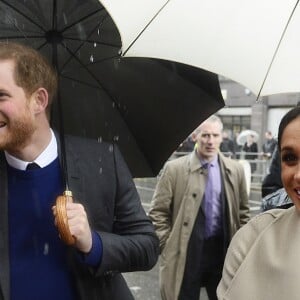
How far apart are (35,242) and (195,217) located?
2.45 m

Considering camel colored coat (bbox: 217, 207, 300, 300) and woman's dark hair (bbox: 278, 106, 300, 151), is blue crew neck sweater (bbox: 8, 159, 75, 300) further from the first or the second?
woman's dark hair (bbox: 278, 106, 300, 151)

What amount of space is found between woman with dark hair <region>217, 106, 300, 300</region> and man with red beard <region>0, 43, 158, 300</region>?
0.50 metres

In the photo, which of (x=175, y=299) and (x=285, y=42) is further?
(x=175, y=299)

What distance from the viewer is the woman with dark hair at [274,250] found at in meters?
1.73

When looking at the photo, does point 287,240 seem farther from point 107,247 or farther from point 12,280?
point 12,280

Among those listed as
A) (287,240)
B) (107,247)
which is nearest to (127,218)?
(107,247)

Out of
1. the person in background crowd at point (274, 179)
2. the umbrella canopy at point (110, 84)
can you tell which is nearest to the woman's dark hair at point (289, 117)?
the umbrella canopy at point (110, 84)

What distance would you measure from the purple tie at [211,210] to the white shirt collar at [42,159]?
2392 mm

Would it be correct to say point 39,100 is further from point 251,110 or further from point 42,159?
point 251,110

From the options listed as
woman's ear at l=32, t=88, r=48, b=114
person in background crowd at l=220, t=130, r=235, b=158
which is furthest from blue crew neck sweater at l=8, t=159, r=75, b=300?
person in background crowd at l=220, t=130, r=235, b=158

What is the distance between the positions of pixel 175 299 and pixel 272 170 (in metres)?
1.31

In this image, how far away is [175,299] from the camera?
4453 mm

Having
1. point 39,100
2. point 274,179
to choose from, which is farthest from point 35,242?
point 274,179

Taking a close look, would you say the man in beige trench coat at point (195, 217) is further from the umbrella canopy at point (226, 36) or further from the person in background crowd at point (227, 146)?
the person in background crowd at point (227, 146)
